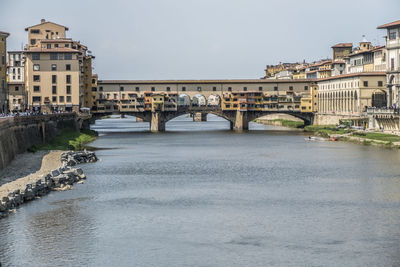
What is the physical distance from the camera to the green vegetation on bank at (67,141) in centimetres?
7488

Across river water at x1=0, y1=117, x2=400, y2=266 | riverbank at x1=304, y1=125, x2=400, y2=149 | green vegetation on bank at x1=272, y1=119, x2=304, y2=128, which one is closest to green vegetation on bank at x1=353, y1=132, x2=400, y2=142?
riverbank at x1=304, y1=125, x2=400, y2=149

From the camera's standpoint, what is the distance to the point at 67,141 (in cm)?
8619

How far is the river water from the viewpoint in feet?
106

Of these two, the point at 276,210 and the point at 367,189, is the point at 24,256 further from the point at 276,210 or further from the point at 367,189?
the point at 367,189

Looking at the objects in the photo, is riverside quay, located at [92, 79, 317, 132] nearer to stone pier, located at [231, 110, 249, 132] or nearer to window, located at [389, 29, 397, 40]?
stone pier, located at [231, 110, 249, 132]

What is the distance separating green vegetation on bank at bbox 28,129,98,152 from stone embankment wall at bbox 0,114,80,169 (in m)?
0.62

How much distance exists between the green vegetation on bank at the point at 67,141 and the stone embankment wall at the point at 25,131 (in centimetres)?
62

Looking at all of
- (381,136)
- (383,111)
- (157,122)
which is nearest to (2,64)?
(381,136)

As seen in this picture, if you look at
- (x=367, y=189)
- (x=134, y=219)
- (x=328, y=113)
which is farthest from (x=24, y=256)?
(x=328, y=113)

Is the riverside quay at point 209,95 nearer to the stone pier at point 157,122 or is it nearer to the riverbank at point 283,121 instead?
the stone pier at point 157,122

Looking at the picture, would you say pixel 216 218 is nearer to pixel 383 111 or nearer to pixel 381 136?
pixel 381 136

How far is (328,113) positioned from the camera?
127812mm

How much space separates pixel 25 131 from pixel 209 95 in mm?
66394

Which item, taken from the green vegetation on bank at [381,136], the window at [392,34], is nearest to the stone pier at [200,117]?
the window at [392,34]
